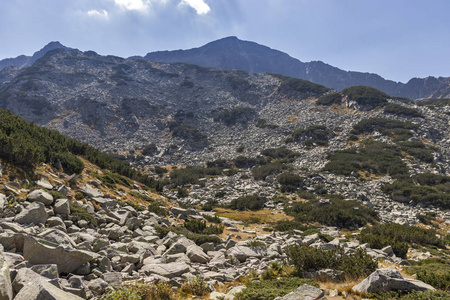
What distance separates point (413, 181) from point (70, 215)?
3365 centimetres

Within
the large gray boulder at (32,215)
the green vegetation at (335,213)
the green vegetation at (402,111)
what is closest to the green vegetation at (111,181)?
the large gray boulder at (32,215)

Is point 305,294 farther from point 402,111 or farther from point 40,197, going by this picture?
point 402,111

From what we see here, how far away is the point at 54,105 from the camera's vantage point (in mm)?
67625

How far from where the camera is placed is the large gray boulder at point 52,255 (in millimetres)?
5191

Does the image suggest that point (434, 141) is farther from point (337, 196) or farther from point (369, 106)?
point (337, 196)

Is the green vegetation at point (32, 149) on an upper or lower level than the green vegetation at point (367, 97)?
lower

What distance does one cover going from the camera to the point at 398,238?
45.9 ft

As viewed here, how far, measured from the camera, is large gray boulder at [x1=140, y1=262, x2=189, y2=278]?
6270 millimetres

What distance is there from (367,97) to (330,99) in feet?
28.0

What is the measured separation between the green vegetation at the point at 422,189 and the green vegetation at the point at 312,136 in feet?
58.3

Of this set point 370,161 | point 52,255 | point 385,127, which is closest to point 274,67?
point 385,127

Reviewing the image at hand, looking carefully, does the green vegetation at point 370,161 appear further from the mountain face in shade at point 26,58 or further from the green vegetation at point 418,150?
the mountain face in shade at point 26,58

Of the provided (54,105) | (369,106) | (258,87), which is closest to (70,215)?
(369,106)

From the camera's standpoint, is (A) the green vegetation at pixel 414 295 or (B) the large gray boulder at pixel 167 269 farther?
(B) the large gray boulder at pixel 167 269
